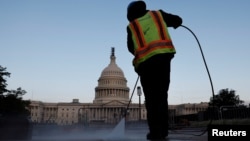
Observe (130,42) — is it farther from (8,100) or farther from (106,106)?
(106,106)

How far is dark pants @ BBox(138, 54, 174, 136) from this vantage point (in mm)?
3918

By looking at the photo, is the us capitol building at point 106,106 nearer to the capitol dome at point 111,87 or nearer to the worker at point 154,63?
the capitol dome at point 111,87

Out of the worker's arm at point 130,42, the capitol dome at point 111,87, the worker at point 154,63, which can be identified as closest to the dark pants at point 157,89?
the worker at point 154,63

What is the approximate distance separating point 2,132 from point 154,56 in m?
4.63

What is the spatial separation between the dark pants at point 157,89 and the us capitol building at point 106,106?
97.7m

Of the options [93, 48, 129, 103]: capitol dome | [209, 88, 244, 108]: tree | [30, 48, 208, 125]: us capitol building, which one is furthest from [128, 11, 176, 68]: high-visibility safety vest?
[93, 48, 129, 103]: capitol dome

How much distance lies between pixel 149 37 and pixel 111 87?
10306 cm

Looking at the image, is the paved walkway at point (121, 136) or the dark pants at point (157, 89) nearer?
the dark pants at point (157, 89)

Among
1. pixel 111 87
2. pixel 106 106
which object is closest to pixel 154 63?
pixel 111 87

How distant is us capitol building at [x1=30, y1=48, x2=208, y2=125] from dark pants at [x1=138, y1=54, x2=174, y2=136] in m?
97.7

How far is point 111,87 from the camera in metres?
107

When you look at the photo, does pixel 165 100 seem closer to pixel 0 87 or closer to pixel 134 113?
pixel 0 87

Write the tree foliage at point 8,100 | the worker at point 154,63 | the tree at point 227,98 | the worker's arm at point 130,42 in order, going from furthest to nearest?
the tree at point 227,98 → the tree foliage at point 8,100 → the worker's arm at point 130,42 → the worker at point 154,63

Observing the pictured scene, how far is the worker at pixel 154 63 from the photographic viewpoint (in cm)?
392
